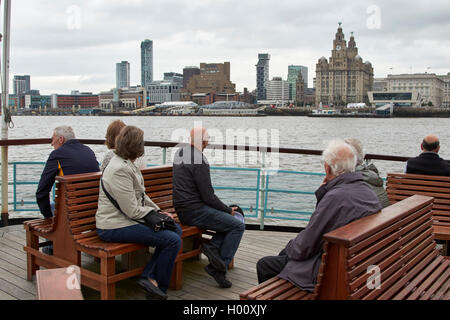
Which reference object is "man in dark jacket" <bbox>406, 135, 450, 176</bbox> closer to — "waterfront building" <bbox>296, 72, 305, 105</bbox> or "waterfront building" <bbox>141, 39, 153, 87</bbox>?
"waterfront building" <bbox>141, 39, 153, 87</bbox>

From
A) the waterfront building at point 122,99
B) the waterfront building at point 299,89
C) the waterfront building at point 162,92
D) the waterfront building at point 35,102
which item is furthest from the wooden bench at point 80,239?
the waterfront building at point 299,89

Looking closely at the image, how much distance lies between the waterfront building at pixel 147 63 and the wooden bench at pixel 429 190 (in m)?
140

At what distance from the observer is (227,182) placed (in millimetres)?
8344

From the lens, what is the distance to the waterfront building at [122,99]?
105875 millimetres

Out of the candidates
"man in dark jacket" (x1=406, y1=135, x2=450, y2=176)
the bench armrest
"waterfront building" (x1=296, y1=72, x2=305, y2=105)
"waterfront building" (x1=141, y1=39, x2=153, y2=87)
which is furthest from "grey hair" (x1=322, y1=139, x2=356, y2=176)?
"waterfront building" (x1=296, y1=72, x2=305, y2=105)

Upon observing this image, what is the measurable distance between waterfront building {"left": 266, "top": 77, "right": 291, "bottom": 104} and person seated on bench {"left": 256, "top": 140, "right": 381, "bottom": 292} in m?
157

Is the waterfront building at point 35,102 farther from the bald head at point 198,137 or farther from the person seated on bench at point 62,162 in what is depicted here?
the bald head at point 198,137

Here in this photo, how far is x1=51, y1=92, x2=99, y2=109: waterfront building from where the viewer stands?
10108 centimetres

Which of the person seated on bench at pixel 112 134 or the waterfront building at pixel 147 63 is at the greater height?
the waterfront building at pixel 147 63
